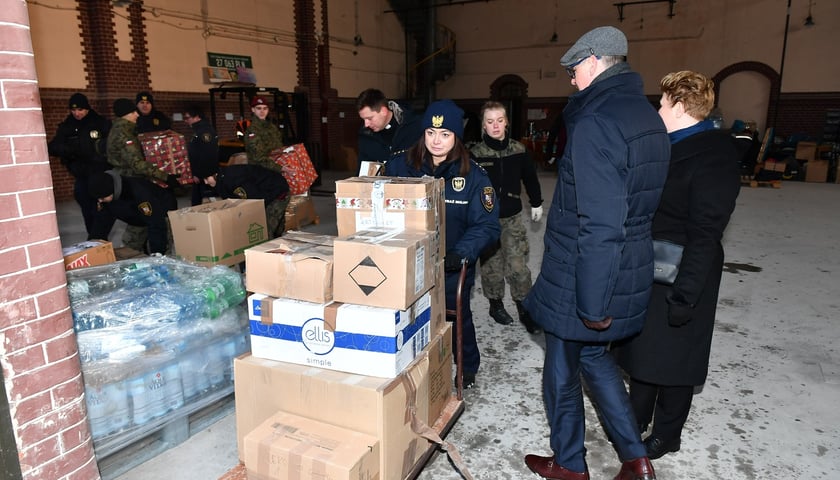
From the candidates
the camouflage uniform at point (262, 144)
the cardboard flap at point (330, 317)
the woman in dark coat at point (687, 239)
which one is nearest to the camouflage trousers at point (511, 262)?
the woman in dark coat at point (687, 239)

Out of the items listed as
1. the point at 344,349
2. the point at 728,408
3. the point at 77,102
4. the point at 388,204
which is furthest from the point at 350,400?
the point at 77,102

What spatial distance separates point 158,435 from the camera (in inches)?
97.7

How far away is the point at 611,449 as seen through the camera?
2.52 meters

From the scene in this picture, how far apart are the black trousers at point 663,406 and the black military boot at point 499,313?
154 cm

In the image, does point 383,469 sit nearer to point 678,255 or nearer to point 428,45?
point 678,255

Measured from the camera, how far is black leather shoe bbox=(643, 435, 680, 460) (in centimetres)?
244

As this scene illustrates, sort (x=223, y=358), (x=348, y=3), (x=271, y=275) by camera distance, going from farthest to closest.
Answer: (x=348, y=3) → (x=223, y=358) → (x=271, y=275)

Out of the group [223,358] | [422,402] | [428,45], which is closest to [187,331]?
→ [223,358]

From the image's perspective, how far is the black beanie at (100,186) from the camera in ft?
14.5

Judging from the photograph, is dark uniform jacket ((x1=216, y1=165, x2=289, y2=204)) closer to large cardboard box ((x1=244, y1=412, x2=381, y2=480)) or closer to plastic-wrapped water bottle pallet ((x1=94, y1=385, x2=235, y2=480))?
plastic-wrapped water bottle pallet ((x1=94, y1=385, x2=235, y2=480))

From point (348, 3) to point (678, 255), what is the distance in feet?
49.8

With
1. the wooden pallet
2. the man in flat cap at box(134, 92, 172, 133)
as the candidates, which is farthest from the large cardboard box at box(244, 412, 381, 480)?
the wooden pallet

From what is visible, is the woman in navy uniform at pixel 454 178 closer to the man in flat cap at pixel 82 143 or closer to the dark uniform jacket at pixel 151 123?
the man in flat cap at pixel 82 143

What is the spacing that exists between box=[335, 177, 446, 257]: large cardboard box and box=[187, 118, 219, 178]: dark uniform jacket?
4279 mm
